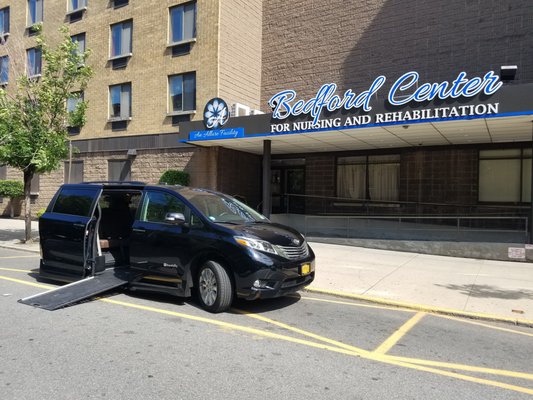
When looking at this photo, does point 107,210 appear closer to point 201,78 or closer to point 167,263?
point 167,263

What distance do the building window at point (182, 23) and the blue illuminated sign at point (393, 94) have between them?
7.12 m

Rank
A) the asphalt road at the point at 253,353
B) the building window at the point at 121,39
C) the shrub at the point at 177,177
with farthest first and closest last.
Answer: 1. the building window at the point at 121,39
2. the shrub at the point at 177,177
3. the asphalt road at the point at 253,353

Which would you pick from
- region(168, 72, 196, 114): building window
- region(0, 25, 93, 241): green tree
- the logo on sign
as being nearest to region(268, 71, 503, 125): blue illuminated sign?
the logo on sign

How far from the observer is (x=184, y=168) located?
1828 centimetres

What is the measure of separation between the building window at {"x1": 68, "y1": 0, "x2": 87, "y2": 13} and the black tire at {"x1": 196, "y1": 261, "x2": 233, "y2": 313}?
68.5ft

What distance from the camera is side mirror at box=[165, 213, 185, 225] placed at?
635 centimetres

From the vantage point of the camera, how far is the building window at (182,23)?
739 inches

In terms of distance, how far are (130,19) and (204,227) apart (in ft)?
57.8

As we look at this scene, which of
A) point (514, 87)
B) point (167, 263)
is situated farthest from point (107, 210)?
point (514, 87)

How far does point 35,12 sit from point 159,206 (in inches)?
900

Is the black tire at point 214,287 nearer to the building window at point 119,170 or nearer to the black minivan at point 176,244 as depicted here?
the black minivan at point 176,244

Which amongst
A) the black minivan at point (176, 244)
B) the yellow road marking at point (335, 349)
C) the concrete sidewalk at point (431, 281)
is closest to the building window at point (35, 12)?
the concrete sidewalk at point (431, 281)

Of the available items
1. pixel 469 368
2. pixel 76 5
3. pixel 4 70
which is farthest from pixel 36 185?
pixel 469 368

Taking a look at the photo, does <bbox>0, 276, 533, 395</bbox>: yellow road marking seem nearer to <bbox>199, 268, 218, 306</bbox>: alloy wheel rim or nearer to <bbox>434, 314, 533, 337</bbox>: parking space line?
<bbox>199, 268, 218, 306</bbox>: alloy wheel rim
